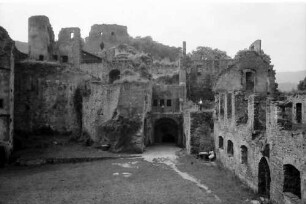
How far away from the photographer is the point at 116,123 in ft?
101

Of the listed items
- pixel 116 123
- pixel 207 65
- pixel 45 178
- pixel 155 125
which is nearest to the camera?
pixel 45 178

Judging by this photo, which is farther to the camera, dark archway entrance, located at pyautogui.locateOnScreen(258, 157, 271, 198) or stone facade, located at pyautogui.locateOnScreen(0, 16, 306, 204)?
dark archway entrance, located at pyautogui.locateOnScreen(258, 157, 271, 198)

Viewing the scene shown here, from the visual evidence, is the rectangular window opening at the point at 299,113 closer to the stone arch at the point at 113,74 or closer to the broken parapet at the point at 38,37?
the stone arch at the point at 113,74

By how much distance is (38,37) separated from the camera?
4172 cm

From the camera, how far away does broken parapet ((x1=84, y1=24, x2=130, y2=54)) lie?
58.6 metres

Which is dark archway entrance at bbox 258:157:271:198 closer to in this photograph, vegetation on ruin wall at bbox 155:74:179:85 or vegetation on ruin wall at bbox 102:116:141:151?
vegetation on ruin wall at bbox 102:116:141:151

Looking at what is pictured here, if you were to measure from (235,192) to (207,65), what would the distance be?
A: 33217 mm

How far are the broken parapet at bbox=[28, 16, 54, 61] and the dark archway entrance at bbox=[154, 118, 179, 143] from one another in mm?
18000

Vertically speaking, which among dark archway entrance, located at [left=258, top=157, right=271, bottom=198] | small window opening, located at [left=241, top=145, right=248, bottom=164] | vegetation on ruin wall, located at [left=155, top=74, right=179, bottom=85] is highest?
vegetation on ruin wall, located at [left=155, top=74, right=179, bottom=85]

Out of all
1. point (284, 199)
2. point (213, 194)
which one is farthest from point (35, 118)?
point (284, 199)

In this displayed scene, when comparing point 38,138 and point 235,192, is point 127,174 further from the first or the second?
point 38,138

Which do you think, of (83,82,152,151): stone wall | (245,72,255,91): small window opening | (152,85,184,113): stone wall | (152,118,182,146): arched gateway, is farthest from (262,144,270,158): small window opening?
(152,85,184,113): stone wall

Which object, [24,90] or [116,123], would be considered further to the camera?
[24,90]

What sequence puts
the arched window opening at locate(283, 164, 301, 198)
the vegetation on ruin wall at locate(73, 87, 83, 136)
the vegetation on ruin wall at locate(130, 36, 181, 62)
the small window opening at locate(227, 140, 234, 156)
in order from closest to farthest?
the arched window opening at locate(283, 164, 301, 198) < the small window opening at locate(227, 140, 234, 156) < the vegetation on ruin wall at locate(73, 87, 83, 136) < the vegetation on ruin wall at locate(130, 36, 181, 62)
